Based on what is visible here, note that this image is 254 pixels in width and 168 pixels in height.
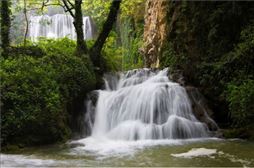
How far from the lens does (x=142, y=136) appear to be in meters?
9.66

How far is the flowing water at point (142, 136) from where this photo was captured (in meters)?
7.03

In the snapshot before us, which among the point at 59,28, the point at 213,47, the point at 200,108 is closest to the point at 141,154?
the point at 200,108

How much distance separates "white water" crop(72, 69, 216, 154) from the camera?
9.56 m

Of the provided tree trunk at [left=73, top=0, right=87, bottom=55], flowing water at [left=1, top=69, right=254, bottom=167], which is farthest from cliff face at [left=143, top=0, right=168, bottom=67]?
tree trunk at [left=73, top=0, right=87, bottom=55]

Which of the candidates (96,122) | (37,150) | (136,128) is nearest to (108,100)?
(96,122)

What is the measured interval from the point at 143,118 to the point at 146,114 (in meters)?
0.14

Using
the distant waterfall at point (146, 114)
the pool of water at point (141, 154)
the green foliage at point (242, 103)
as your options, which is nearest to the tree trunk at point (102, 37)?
the distant waterfall at point (146, 114)

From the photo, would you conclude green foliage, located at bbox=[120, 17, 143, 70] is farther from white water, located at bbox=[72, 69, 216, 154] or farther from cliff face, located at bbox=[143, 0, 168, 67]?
white water, located at bbox=[72, 69, 216, 154]

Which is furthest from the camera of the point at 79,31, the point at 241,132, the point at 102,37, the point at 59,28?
the point at 59,28

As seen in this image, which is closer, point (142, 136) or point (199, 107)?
point (142, 136)

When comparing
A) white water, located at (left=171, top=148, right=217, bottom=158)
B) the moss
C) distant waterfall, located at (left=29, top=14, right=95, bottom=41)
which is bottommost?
white water, located at (left=171, top=148, right=217, bottom=158)

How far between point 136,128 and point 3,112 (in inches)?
129

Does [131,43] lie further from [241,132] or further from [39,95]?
[39,95]

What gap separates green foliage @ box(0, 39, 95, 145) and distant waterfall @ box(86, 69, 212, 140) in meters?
0.84
